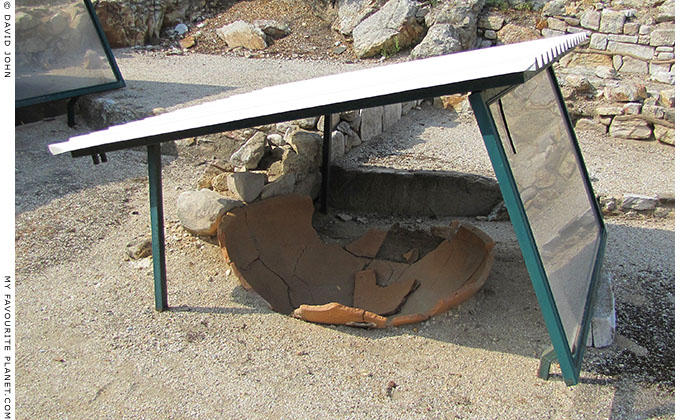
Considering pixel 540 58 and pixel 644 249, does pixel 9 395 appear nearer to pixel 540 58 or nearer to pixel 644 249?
pixel 540 58

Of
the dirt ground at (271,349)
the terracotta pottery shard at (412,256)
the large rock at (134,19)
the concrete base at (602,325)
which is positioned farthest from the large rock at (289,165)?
the large rock at (134,19)

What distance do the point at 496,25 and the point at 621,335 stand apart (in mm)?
6679

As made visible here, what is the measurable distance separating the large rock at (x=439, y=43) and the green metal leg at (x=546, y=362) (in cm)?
633

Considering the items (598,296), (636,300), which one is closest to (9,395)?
(598,296)

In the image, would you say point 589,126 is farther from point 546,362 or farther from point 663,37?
point 546,362

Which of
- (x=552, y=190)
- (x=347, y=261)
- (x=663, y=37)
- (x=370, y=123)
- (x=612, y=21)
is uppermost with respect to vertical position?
(x=552, y=190)

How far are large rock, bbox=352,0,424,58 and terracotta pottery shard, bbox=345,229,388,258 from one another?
542cm

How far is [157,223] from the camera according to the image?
12.0 ft

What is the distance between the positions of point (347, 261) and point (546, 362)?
2.01 meters

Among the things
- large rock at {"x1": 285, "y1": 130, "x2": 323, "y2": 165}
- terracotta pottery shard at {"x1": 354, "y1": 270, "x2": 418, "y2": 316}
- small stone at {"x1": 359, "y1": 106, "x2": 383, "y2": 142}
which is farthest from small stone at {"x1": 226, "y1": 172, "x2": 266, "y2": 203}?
small stone at {"x1": 359, "y1": 106, "x2": 383, "y2": 142}

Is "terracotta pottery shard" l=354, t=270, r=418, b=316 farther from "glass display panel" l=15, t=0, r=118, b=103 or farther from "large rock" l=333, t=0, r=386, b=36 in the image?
"large rock" l=333, t=0, r=386, b=36

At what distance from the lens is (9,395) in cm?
308

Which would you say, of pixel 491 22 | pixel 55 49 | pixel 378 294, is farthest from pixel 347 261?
pixel 491 22

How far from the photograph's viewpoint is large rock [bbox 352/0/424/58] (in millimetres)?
9609
